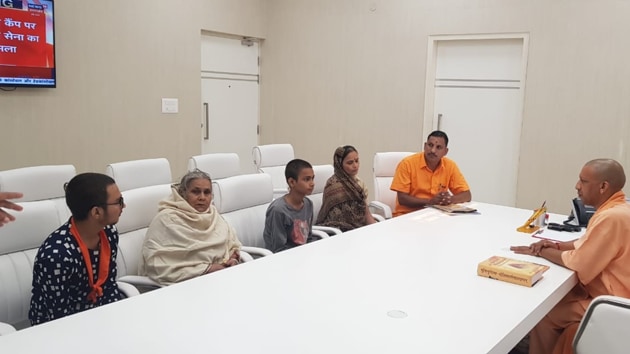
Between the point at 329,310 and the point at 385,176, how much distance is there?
9.09 feet

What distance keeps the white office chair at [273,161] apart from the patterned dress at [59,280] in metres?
2.78

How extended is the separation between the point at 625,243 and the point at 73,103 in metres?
4.58

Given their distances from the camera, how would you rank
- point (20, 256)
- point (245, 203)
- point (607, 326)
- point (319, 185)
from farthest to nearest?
point (319, 185), point (245, 203), point (20, 256), point (607, 326)

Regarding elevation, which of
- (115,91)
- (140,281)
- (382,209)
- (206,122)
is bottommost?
(140,281)

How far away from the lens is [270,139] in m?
7.24

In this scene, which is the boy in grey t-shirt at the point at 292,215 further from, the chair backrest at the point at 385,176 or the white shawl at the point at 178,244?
the chair backrest at the point at 385,176

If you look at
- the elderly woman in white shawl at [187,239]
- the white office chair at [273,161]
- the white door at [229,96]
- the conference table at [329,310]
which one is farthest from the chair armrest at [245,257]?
the white door at [229,96]

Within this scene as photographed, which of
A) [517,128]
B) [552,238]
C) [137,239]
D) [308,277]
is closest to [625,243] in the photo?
[552,238]

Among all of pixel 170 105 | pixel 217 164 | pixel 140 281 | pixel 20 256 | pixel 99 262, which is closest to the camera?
pixel 99 262

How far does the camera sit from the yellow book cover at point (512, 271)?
227 cm

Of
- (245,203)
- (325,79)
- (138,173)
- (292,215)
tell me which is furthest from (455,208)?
(325,79)

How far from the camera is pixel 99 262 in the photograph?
2.26 m

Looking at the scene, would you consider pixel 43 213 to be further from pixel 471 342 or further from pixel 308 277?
Result: pixel 471 342

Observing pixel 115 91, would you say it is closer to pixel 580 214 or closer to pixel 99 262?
pixel 99 262
